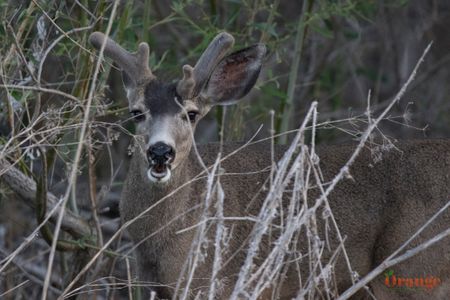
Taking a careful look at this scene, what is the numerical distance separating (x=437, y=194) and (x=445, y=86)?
529 cm

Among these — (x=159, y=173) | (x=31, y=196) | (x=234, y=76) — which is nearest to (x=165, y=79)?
(x=234, y=76)

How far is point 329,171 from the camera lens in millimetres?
7281

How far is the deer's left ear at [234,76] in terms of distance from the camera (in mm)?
7125

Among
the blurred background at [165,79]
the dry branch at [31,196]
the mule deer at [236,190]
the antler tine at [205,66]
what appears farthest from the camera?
the dry branch at [31,196]

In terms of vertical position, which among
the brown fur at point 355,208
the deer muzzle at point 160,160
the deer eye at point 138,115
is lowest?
the brown fur at point 355,208

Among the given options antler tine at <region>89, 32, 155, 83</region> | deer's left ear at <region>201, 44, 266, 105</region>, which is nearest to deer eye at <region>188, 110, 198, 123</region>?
deer's left ear at <region>201, 44, 266, 105</region>

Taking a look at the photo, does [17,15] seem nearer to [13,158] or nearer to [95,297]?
[13,158]

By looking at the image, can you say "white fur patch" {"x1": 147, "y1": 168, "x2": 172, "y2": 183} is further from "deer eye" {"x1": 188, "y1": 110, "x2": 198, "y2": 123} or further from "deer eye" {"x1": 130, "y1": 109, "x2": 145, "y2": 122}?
"deer eye" {"x1": 188, "y1": 110, "x2": 198, "y2": 123}

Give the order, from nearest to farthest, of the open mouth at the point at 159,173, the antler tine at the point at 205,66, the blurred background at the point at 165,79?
1. the open mouth at the point at 159,173
2. the antler tine at the point at 205,66
3. the blurred background at the point at 165,79

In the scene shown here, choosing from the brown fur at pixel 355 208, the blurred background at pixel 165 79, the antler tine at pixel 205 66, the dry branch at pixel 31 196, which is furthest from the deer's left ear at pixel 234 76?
the dry branch at pixel 31 196

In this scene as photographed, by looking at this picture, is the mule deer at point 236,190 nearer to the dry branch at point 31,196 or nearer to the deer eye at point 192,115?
the deer eye at point 192,115

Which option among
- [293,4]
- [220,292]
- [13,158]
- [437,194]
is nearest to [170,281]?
[220,292]

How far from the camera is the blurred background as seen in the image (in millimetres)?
7035

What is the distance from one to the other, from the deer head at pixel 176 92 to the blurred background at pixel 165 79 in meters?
0.21
